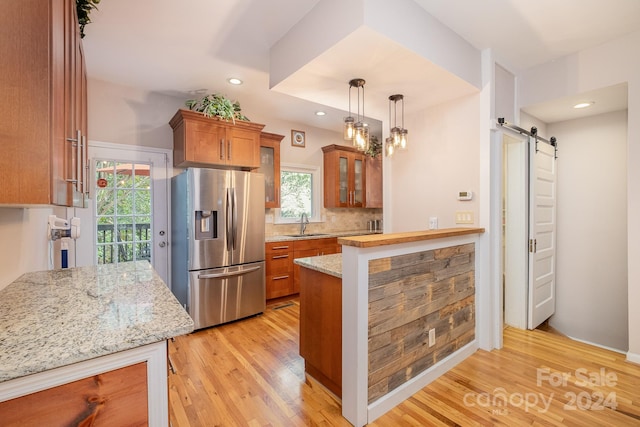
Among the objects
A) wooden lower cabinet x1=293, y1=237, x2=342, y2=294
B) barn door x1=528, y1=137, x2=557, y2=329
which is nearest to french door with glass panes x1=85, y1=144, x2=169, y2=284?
wooden lower cabinet x1=293, y1=237, x2=342, y2=294

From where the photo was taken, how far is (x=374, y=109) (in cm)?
307

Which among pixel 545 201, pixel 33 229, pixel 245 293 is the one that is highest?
pixel 545 201

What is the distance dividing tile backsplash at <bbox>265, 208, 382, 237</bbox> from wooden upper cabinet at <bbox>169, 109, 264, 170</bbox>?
41.6 inches

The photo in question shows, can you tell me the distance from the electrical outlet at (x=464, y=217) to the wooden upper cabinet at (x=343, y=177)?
2.31 meters

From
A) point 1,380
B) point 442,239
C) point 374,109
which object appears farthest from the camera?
point 374,109

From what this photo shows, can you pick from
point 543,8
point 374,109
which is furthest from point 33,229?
point 543,8

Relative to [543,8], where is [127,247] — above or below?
below

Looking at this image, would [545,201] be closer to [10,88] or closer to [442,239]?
[442,239]

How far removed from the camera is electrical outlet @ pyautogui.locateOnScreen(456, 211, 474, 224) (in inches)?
104

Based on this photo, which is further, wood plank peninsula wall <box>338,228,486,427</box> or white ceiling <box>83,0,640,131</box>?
white ceiling <box>83,0,640,131</box>

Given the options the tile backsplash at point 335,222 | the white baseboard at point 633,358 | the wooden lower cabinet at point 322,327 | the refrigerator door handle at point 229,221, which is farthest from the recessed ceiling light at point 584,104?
the refrigerator door handle at point 229,221

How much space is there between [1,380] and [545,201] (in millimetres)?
4166

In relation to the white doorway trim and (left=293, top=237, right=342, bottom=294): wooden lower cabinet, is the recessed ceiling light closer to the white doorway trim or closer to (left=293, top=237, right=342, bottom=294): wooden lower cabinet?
the white doorway trim

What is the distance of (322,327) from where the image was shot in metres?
2.01
